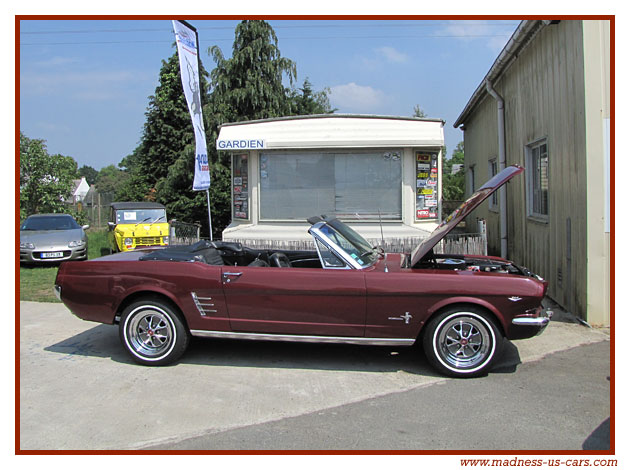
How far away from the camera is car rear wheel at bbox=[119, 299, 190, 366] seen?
5.19m

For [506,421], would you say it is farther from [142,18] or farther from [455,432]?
[142,18]

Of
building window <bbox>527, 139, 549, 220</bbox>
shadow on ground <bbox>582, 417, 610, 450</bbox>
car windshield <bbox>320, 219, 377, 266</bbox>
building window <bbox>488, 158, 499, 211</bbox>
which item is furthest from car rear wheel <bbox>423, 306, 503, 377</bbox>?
building window <bbox>488, 158, 499, 211</bbox>

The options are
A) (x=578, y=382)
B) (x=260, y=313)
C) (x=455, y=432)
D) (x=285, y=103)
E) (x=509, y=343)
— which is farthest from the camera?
(x=285, y=103)

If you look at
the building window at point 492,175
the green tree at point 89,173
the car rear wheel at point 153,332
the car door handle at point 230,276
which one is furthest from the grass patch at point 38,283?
the green tree at point 89,173

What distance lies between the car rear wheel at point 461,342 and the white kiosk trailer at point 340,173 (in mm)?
5259

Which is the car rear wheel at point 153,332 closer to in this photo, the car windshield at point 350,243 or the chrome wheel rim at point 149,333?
the chrome wheel rim at point 149,333

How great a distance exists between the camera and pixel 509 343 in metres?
5.97

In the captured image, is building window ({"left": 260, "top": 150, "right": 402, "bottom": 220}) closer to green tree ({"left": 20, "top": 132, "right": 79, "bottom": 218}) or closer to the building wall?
the building wall

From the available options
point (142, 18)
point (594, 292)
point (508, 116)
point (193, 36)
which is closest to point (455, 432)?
point (594, 292)

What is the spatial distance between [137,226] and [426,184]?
296 inches

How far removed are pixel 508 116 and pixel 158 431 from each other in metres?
9.87

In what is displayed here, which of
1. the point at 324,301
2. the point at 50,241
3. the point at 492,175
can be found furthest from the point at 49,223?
the point at 492,175

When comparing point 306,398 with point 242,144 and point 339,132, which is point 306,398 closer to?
point 339,132

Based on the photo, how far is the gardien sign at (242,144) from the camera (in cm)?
1045
